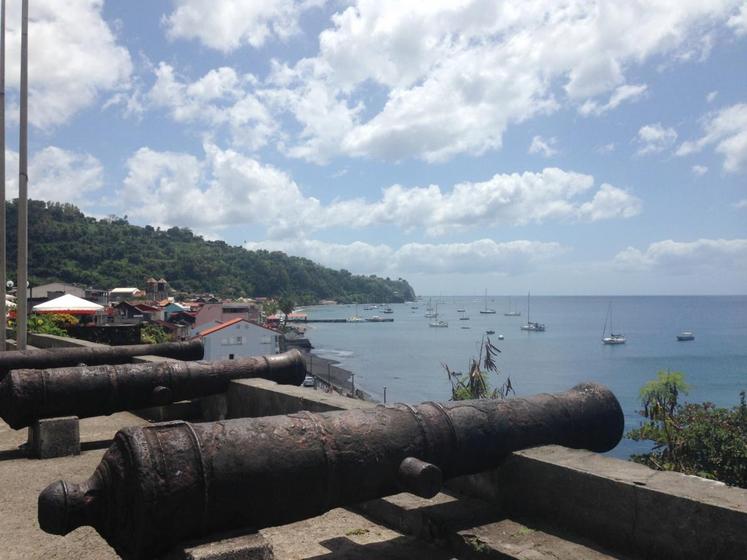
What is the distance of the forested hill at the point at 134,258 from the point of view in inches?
3974

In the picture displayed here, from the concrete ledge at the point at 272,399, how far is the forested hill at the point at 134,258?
7502 centimetres

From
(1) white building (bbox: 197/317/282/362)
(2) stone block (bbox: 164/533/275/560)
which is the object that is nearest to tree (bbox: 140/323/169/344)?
(2) stone block (bbox: 164/533/275/560)

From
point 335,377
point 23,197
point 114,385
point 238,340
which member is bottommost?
point 335,377

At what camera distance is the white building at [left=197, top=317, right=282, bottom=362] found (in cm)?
5128

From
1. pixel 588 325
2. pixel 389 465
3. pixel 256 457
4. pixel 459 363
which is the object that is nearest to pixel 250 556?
pixel 256 457

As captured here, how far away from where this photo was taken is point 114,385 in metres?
6.00

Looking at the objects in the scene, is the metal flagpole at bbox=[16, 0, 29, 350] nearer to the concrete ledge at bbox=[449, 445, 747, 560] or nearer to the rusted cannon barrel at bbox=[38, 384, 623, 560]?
the rusted cannon barrel at bbox=[38, 384, 623, 560]

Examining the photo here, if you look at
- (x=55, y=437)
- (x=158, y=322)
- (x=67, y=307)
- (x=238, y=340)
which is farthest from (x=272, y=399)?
(x=238, y=340)

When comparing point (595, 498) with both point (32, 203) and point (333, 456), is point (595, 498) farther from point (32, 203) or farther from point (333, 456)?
point (32, 203)

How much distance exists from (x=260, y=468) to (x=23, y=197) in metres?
11.9

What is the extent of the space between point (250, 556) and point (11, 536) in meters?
2.23

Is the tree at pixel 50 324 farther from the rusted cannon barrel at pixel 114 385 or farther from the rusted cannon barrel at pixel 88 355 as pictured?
the rusted cannon barrel at pixel 114 385

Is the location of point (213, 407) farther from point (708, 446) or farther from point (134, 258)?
point (134, 258)

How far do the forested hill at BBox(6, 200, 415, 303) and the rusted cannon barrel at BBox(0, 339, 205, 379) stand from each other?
237ft
